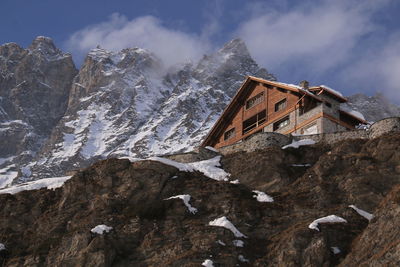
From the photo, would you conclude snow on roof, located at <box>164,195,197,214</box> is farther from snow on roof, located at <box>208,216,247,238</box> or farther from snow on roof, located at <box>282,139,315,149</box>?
snow on roof, located at <box>282,139,315,149</box>

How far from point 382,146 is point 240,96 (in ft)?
89.6

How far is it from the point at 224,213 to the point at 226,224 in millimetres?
2072

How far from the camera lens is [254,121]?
A: 7225 centimetres

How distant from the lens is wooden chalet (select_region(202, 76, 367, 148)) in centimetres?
6269

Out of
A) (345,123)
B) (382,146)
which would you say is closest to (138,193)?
(382,146)

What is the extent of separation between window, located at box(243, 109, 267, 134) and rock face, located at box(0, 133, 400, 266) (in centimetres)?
1675

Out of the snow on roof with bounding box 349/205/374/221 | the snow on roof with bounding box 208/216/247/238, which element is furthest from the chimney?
the snow on roof with bounding box 208/216/247/238

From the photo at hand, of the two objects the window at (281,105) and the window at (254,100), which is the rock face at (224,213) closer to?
the window at (281,105)

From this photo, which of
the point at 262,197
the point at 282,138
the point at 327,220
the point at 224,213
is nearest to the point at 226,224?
the point at 224,213

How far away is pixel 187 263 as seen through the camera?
3956 centimetres

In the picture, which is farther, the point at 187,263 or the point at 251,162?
the point at 251,162

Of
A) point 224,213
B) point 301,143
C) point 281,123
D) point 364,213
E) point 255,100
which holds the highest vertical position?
point 255,100

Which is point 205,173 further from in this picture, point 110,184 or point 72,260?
point 72,260

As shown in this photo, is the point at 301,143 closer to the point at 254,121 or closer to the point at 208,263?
the point at 254,121
